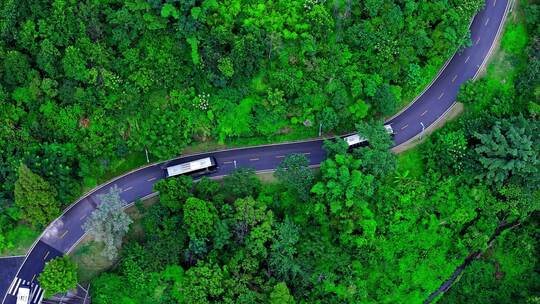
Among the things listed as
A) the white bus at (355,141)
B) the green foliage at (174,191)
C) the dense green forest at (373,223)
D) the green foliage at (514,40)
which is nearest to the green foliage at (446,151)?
the dense green forest at (373,223)

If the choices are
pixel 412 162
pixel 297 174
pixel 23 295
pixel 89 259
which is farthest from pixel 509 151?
pixel 23 295

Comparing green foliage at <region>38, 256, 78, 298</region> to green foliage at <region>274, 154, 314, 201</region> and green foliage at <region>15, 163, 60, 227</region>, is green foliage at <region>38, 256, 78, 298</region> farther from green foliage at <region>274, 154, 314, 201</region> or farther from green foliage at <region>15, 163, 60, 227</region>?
green foliage at <region>274, 154, 314, 201</region>

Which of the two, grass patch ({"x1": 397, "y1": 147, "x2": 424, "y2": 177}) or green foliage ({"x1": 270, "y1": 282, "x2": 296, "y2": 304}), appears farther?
grass patch ({"x1": 397, "y1": 147, "x2": 424, "y2": 177})

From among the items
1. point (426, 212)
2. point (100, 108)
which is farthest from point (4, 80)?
point (426, 212)

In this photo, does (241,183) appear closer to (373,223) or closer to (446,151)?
(373,223)

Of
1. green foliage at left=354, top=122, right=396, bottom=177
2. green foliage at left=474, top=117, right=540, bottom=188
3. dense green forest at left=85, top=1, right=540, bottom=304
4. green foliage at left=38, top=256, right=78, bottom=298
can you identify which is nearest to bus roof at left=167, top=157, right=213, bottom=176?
dense green forest at left=85, top=1, right=540, bottom=304

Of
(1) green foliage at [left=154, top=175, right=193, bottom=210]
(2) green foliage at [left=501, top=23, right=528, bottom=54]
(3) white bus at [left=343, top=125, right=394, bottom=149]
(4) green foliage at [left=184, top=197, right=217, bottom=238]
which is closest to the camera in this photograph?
(4) green foliage at [left=184, top=197, right=217, bottom=238]

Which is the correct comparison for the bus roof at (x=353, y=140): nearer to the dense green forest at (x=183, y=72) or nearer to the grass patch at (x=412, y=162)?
the dense green forest at (x=183, y=72)
